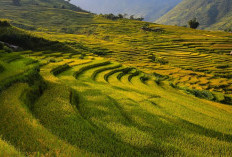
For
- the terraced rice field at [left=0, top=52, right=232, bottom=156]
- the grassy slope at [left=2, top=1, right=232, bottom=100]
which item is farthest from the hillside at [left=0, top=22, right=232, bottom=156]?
the grassy slope at [left=2, top=1, right=232, bottom=100]

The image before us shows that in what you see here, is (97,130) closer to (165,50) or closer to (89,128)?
(89,128)

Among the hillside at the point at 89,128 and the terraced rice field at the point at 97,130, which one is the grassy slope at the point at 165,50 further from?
the terraced rice field at the point at 97,130

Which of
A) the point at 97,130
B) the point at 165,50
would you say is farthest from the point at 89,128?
the point at 165,50

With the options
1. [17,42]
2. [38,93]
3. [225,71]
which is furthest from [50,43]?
[225,71]

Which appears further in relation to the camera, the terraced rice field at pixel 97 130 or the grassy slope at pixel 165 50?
the grassy slope at pixel 165 50

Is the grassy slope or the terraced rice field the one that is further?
the grassy slope

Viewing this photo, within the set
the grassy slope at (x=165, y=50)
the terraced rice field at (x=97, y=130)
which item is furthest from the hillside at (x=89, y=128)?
the grassy slope at (x=165, y=50)

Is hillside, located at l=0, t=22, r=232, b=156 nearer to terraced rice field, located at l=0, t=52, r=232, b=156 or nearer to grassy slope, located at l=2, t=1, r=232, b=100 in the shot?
terraced rice field, located at l=0, t=52, r=232, b=156

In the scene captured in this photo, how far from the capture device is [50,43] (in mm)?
41406

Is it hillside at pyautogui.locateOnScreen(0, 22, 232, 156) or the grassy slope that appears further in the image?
the grassy slope

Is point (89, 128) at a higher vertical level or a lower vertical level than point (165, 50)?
lower

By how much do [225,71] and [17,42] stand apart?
178 feet

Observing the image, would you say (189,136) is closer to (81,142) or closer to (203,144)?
(203,144)

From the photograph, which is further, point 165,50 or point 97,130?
point 165,50
